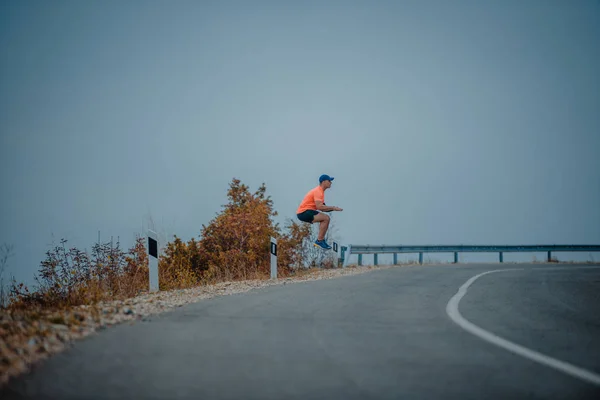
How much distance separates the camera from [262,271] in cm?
1838

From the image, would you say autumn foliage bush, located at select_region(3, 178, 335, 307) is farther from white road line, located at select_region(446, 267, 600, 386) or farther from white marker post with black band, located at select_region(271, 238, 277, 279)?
white road line, located at select_region(446, 267, 600, 386)

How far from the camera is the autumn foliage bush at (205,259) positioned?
12.5 metres

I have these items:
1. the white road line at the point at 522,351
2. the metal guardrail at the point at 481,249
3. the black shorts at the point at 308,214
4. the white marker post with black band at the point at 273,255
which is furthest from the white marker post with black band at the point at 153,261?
the metal guardrail at the point at 481,249

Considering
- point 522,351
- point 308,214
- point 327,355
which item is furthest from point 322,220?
point 327,355

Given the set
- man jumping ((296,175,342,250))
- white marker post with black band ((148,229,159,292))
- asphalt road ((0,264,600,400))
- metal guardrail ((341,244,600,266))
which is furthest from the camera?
metal guardrail ((341,244,600,266))

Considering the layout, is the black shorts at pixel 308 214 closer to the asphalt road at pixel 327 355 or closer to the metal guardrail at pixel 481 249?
the asphalt road at pixel 327 355

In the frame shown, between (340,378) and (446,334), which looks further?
(446,334)

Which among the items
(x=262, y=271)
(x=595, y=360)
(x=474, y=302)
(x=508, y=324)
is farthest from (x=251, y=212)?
(x=595, y=360)

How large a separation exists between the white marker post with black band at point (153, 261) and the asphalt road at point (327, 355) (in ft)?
11.1

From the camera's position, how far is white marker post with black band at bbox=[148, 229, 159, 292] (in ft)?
37.4

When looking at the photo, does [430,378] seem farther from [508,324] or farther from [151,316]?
[151,316]

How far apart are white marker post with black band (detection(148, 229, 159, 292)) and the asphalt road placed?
339 centimetres

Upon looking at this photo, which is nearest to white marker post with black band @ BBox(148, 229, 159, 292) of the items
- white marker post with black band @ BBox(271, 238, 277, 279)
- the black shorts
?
the black shorts

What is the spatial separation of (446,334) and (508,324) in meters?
1.26
